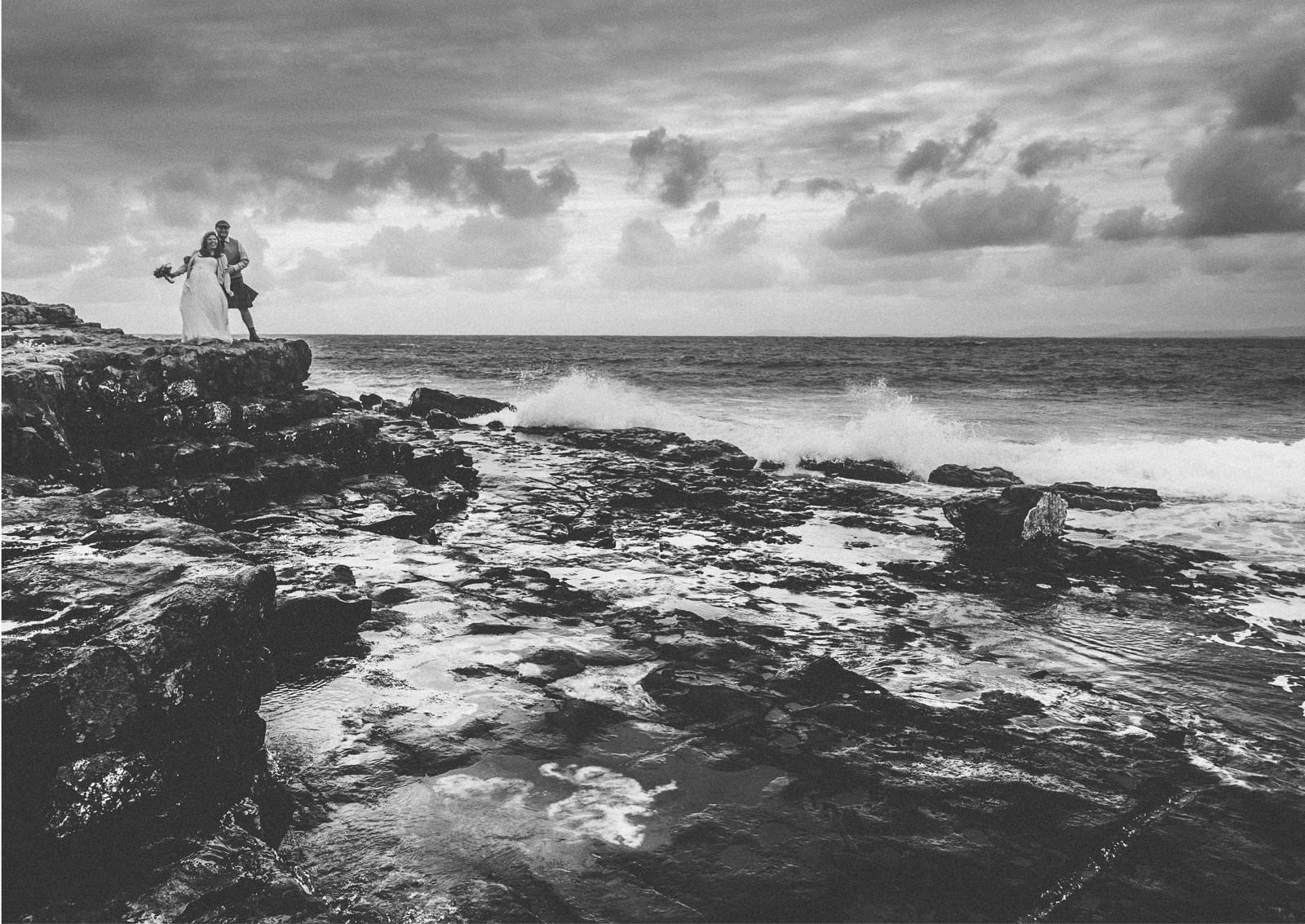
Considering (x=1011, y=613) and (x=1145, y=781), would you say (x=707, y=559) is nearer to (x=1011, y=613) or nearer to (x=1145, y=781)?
(x=1011, y=613)

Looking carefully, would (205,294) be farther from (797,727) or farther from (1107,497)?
(1107,497)

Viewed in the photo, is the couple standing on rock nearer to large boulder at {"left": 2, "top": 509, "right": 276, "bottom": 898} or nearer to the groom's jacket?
the groom's jacket

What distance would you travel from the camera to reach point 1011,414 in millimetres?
25797

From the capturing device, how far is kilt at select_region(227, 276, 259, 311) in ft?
46.6

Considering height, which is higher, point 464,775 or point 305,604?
point 305,604

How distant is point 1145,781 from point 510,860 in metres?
3.92

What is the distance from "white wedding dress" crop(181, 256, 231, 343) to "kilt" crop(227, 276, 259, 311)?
54 centimetres

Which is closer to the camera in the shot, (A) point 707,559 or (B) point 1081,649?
(B) point 1081,649

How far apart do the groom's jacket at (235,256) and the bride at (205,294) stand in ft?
0.79

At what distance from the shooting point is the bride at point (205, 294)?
43.1 ft

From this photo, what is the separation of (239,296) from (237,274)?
1.38ft

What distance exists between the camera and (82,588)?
153 inches

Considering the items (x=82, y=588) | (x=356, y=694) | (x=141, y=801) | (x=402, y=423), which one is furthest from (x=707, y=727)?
(x=402, y=423)

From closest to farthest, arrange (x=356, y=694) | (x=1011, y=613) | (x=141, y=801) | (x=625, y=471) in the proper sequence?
(x=141, y=801) < (x=356, y=694) < (x=1011, y=613) < (x=625, y=471)
